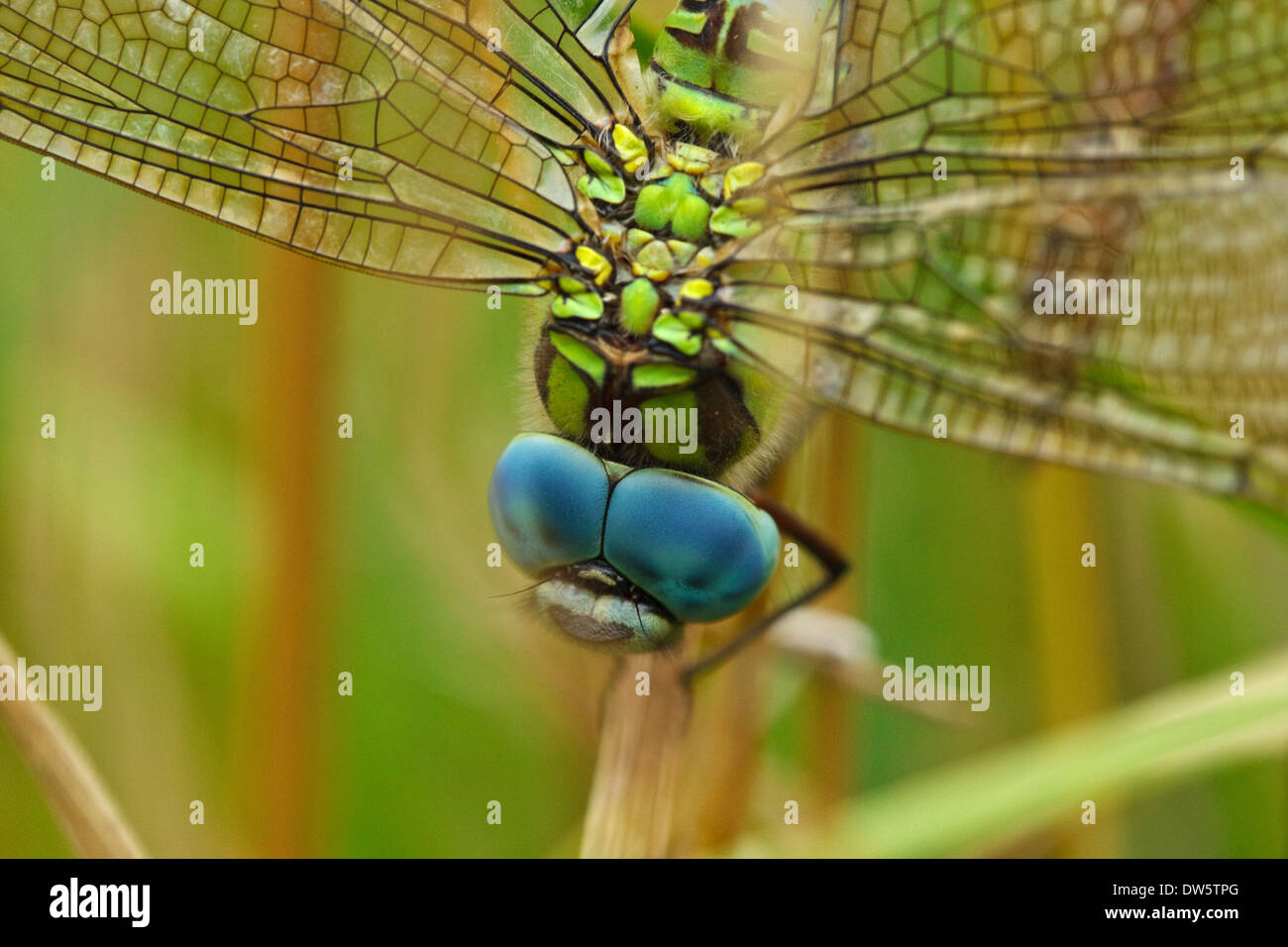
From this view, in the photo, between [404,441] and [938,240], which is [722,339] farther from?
[404,441]

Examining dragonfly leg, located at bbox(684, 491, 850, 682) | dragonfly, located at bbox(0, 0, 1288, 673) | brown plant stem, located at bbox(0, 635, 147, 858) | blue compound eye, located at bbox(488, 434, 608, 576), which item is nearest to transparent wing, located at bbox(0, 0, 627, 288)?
dragonfly, located at bbox(0, 0, 1288, 673)

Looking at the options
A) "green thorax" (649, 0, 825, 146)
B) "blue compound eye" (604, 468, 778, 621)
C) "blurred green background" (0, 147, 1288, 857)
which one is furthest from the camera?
"blurred green background" (0, 147, 1288, 857)

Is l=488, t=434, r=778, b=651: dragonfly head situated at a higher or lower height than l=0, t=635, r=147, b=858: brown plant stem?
higher

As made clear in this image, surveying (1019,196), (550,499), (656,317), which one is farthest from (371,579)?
(1019,196)

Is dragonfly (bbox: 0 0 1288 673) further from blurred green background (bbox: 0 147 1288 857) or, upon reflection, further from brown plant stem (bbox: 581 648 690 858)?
blurred green background (bbox: 0 147 1288 857)

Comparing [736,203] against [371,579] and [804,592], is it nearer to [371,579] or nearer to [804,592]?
[804,592]

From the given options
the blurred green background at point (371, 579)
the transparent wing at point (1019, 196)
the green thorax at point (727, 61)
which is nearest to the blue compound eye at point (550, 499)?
the transparent wing at point (1019, 196)
